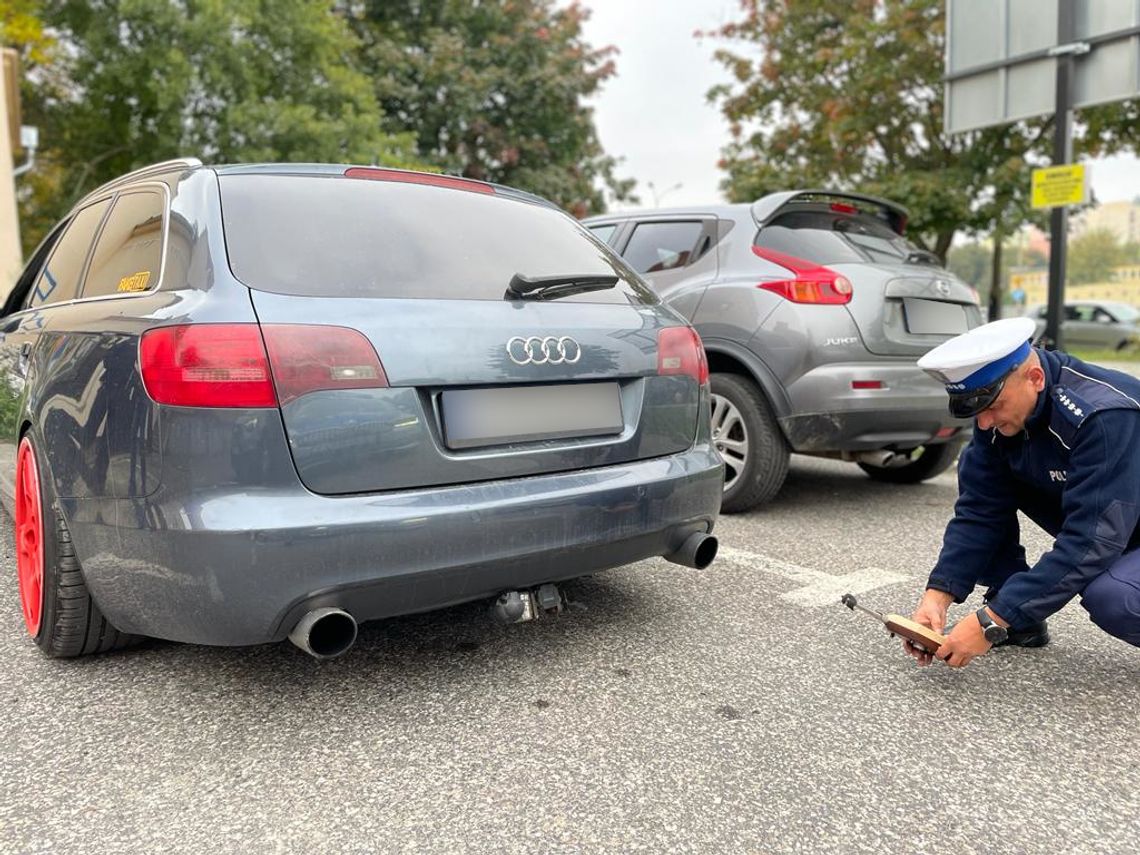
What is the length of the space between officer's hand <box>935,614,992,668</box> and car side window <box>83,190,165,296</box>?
2240mm

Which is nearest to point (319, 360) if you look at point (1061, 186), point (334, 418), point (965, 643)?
point (334, 418)

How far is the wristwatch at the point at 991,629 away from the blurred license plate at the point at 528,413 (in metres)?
1.06

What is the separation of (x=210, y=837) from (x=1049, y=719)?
201cm

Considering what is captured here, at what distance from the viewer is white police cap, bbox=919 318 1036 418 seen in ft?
7.47

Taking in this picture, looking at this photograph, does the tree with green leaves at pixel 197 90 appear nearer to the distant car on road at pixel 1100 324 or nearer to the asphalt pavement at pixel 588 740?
the distant car on road at pixel 1100 324

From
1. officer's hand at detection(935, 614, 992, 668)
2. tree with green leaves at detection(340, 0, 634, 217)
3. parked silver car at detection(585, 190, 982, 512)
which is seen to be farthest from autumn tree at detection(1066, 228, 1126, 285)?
officer's hand at detection(935, 614, 992, 668)

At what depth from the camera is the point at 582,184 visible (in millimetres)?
28078

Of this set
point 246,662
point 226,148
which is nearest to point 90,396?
point 246,662

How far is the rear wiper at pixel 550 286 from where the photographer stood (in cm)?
258

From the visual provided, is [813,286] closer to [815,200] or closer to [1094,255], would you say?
[815,200]

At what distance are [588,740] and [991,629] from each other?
1026 millimetres

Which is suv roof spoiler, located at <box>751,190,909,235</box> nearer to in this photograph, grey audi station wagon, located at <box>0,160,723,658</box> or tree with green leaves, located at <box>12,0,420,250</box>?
grey audi station wagon, located at <box>0,160,723,658</box>

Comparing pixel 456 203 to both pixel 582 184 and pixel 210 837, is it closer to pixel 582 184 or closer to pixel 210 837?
pixel 210 837

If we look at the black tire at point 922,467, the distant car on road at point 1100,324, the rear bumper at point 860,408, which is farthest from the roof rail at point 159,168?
the distant car on road at point 1100,324
